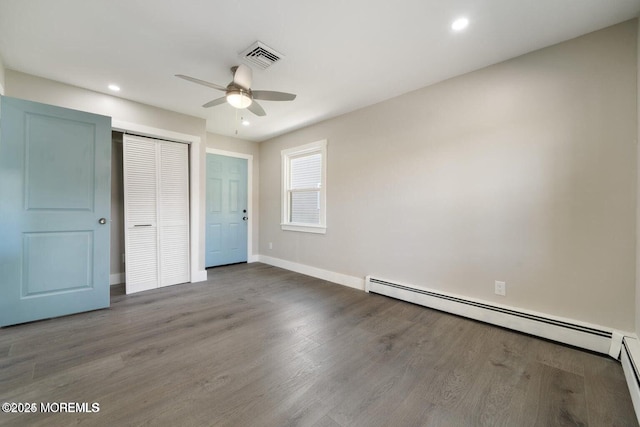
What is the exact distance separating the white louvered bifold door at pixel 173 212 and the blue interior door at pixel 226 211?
828mm

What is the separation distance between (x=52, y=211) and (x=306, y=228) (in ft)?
9.96

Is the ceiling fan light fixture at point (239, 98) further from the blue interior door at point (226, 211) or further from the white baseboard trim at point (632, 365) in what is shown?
the white baseboard trim at point (632, 365)

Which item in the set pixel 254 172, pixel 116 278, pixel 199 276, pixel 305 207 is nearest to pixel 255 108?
pixel 305 207

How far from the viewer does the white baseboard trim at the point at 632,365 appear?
1.41 metres

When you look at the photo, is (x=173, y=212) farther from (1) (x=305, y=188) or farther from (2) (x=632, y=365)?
(2) (x=632, y=365)

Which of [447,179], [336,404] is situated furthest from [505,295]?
[336,404]

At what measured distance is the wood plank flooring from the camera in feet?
4.47

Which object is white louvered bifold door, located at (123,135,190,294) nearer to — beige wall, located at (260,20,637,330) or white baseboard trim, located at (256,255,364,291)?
white baseboard trim, located at (256,255,364,291)

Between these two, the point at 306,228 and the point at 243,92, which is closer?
the point at 243,92

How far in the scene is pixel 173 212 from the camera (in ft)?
12.1

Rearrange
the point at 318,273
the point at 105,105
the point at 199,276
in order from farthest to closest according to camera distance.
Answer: the point at 318,273 < the point at 199,276 < the point at 105,105

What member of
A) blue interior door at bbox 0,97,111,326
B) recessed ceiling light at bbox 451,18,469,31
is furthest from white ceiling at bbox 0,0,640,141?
blue interior door at bbox 0,97,111,326

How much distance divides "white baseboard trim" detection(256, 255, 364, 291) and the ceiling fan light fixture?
2.59 m

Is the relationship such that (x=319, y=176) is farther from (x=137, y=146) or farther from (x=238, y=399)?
(x=238, y=399)
